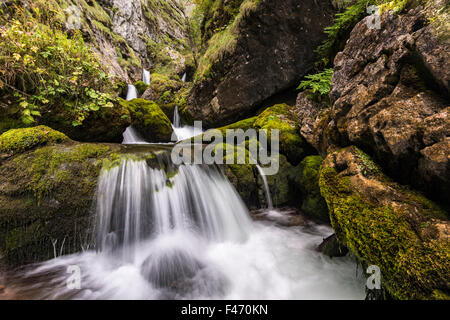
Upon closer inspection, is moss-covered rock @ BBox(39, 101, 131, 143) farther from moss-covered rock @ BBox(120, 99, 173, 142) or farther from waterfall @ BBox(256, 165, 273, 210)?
waterfall @ BBox(256, 165, 273, 210)

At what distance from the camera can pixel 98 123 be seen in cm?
Result: 512

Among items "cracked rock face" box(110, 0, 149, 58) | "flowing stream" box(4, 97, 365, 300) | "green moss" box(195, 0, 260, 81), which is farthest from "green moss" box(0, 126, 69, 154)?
"cracked rock face" box(110, 0, 149, 58)

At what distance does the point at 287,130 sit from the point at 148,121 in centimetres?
549

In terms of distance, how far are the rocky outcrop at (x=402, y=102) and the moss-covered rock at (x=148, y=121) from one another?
667 centimetres

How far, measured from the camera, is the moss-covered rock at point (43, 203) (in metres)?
2.72

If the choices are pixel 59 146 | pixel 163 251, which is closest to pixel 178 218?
pixel 163 251

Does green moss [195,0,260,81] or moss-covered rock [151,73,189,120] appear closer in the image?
green moss [195,0,260,81]

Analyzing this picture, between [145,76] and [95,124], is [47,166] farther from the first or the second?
[145,76]

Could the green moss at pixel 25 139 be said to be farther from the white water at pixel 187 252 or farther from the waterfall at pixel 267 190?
the waterfall at pixel 267 190

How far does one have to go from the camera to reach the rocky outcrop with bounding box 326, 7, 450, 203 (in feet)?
5.57

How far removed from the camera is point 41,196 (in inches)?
114

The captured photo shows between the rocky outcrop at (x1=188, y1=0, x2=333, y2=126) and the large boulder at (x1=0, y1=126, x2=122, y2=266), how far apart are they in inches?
248

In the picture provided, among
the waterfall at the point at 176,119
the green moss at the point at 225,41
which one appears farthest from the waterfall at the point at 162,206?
the waterfall at the point at 176,119

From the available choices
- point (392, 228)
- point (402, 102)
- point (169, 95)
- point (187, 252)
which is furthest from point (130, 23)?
point (392, 228)
